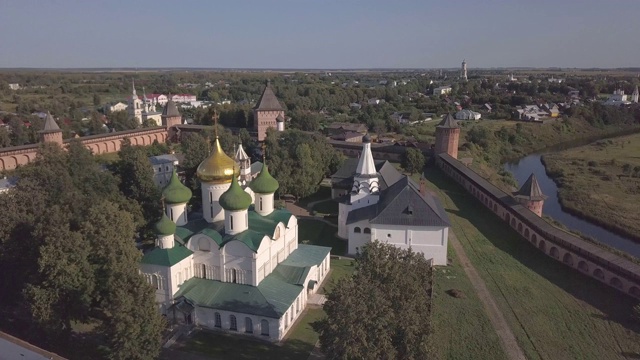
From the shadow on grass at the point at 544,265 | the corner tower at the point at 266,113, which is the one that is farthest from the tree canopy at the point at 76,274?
the corner tower at the point at 266,113

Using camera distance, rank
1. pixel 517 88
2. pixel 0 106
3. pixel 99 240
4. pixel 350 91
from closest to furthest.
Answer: pixel 99 240, pixel 0 106, pixel 350 91, pixel 517 88

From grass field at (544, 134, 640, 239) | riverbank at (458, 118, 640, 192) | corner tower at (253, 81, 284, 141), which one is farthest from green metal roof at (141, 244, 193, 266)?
corner tower at (253, 81, 284, 141)

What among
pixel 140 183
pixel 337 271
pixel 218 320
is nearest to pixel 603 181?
pixel 337 271

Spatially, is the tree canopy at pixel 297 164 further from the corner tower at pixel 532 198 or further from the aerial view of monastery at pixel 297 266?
the corner tower at pixel 532 198

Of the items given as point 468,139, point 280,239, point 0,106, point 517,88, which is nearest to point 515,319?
point 280,239

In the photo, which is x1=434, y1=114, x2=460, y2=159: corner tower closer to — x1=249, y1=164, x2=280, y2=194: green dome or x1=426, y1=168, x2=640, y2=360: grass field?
x1=426, y1=168, x2=640, y2=360: grass field

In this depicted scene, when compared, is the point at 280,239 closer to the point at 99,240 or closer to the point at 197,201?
the point at 99,240
